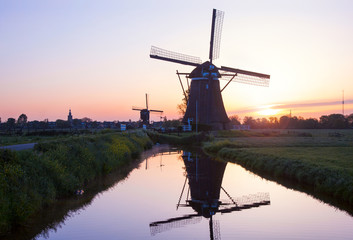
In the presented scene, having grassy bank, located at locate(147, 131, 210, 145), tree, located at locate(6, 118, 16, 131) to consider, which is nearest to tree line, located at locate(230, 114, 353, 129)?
grassy bank, located at locate(147, 131, 210, 145)

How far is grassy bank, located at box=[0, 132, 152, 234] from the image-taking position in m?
9.59

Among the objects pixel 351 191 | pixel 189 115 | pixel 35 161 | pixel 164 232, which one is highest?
pixel 189 115

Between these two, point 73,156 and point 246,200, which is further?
point 73,156

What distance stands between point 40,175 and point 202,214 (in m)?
5.66

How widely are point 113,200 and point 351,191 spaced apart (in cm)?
875

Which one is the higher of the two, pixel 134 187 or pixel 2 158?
pixel 2 158

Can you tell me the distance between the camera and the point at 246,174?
21.4 m

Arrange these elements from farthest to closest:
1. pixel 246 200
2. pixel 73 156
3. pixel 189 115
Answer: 1. pixel 189 115
2. pixel 73 156
3. pixel 246 200

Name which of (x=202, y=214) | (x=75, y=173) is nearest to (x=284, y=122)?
(x=75, y=173)

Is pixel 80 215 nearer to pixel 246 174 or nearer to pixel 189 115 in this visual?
pixel 246 174

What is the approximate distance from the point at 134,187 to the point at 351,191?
9.30 meters

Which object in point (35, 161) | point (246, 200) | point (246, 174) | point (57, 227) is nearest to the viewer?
point (57, 227)

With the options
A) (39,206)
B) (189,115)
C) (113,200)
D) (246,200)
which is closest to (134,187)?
(113,200)

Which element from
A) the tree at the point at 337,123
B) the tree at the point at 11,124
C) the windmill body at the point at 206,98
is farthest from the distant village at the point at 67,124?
the tree at the point at 337,123
